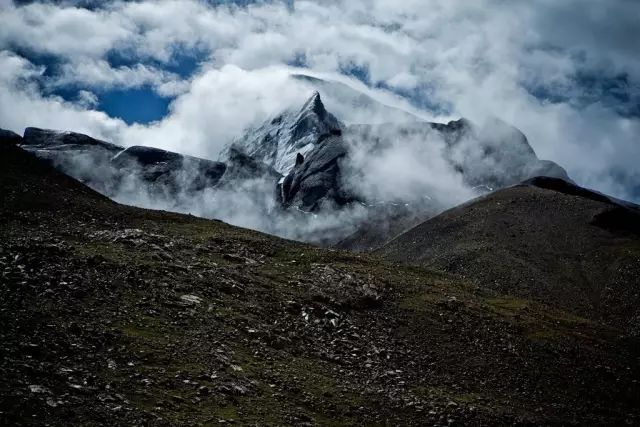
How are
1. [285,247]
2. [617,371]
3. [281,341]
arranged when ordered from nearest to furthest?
[281,341], [617,371], [285,247]

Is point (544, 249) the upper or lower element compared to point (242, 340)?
upper

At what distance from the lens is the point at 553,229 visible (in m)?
157

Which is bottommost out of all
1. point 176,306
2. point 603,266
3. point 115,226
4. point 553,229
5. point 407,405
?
point 407,405

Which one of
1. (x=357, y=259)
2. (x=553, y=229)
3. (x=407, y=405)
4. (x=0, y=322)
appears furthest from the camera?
(x=553, y=229)

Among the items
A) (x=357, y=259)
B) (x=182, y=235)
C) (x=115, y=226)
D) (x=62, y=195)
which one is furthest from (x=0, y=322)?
(x=357, y=259)

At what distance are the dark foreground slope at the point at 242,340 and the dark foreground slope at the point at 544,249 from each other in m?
53.9

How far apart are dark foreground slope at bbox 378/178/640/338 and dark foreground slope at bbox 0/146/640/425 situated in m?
53.9

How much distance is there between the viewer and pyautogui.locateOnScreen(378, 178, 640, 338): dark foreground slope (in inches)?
4673

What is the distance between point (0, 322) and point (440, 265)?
115m

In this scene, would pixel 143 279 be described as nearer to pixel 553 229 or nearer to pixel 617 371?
pixel 617 371

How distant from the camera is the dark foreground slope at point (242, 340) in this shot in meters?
25.2

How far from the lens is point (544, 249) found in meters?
146

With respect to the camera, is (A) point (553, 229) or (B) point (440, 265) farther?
(A) point (553, 229)

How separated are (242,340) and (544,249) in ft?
420
